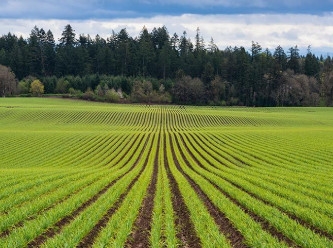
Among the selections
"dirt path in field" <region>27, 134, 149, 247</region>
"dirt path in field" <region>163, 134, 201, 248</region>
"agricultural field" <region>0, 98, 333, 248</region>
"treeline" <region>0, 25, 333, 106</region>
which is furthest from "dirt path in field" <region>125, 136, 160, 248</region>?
"treeline" <region>0, 25, 333, 106</region>

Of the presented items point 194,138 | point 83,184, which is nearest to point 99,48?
point 194,138

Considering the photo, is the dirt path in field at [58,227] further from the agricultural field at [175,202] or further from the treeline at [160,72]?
the treeline at [160,72]

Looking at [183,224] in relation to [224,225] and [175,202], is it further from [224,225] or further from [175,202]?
[175,202]

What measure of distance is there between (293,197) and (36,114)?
70.3 m

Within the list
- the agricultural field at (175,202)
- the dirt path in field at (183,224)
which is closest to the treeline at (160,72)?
the agricultural field at (175,202)

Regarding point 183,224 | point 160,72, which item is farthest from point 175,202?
point 160,72

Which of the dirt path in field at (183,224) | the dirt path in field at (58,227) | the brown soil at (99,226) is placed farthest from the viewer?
the dirt path in field at (183,224)

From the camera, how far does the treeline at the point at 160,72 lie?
124 m

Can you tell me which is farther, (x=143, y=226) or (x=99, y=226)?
(x=143, y=226)

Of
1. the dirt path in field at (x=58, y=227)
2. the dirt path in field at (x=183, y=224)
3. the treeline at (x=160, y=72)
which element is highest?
the treeline at (x=160, y=72)

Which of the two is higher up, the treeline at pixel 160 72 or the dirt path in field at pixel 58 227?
the treeline at pixel 160 72

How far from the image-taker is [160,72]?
14850 cm

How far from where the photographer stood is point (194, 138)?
148 feet

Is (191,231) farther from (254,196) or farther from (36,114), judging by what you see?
(36,114)
